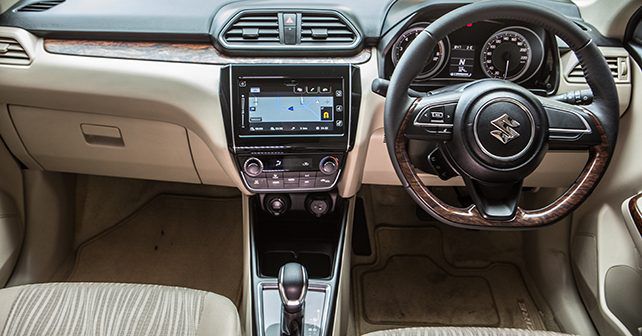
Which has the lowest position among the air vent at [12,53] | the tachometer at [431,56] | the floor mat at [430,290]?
the floor mat at [430,290]

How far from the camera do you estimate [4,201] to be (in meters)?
1.77

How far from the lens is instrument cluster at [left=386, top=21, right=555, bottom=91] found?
1.40 metres

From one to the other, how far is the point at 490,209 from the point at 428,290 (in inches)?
35.6

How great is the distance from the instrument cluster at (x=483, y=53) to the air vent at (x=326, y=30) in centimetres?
11

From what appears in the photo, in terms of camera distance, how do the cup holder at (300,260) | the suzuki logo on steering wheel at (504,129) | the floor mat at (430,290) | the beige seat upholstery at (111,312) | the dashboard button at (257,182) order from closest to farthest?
1. the suzuki logo on steering wheel at (504,129)
2. the beige seat upholstery at (111,312)
3. the dashboard button at (257,182)
4. the cup holder at (300,260)
5. the floor mat at (430,290)

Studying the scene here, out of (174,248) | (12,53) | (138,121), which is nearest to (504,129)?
(138,121)

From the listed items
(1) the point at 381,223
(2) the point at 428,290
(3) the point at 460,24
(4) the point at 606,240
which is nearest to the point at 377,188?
(1) the point at 381,223

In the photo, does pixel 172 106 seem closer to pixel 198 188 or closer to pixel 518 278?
pixel 198 188

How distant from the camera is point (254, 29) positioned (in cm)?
143

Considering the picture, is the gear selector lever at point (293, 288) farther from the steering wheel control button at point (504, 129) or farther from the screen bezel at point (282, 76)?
the steering wheel control button at point (504, 129)

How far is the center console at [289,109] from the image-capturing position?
1.41 meters

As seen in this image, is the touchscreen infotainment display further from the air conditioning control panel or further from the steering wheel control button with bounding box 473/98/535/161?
the steering wheel control button with bounding box 473/98/535/161

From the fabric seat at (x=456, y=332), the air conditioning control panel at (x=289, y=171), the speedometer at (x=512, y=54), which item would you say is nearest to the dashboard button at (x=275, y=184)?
the air conditioning control panel at (x=289, y=171)

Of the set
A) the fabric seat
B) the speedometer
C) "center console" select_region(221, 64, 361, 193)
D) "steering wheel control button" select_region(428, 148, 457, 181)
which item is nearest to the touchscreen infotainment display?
"center console" select_region(221, 64, 361, 193)
